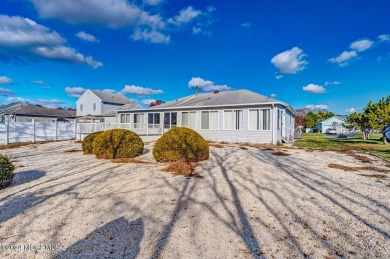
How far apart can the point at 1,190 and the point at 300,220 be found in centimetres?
588

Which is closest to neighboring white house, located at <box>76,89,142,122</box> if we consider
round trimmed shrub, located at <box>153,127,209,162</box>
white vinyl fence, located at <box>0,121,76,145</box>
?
white vinyl fence, located at <box>0,121,76,145</box>

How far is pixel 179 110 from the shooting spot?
18844 mm

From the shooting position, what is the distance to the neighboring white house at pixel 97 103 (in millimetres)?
36438

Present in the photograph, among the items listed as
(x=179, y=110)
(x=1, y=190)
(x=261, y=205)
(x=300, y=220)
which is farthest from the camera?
(x=179, y=110)

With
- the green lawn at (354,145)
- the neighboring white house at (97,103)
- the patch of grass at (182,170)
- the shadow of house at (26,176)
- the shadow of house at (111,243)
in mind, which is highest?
the neighboring white house at (97,103)

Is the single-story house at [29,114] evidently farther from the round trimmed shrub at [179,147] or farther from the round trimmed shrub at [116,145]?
the round trimmed shrub at [179,147]

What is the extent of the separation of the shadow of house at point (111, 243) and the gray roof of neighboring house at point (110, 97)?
3634 cm

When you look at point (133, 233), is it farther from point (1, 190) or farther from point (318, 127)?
point (318, 127)

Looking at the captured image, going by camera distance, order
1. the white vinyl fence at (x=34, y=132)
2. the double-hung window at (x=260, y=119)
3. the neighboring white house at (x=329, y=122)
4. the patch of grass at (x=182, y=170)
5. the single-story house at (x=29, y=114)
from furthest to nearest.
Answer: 1. the neighboring white house at (x=329, y=122)
2. the single-story house at (x=29, y=114)
3. the double-hung window at (x=260, y=119)
4. the white vinyl fence at (x=34, y=132)
5. the patch of grass at (x=182, y=170)

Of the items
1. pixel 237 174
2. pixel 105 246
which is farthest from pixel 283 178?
pixel 105 246

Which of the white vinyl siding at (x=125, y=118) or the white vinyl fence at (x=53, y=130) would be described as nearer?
the white vinyl fence at (x=53, y=130)

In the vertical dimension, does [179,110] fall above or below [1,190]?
above

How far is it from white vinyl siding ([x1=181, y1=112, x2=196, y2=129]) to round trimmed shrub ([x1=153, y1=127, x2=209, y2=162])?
10366 millimetres

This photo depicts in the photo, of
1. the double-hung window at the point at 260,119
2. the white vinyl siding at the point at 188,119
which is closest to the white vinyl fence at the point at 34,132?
the white vinyl siding at the point at 188,119
